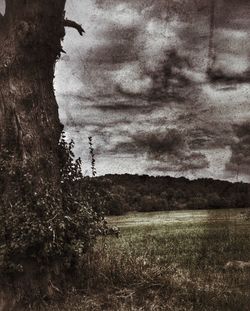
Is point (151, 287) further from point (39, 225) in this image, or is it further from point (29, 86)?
point (29, 86)

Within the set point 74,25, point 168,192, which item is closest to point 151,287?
point 74,25

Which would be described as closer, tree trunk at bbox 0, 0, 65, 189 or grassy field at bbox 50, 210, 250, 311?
grassy field at bbox 50, 210, 250, 311

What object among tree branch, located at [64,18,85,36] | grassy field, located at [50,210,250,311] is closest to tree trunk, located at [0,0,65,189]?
tree branch, located at [64,18,85,36]

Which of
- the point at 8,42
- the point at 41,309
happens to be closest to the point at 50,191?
the point at 41,309

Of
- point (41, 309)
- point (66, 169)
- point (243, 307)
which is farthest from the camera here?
point (66, 169)

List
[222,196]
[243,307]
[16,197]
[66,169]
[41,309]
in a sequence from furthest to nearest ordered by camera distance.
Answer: [222,196] < [66,169] < [16,197] < [41,309] < [243,307]

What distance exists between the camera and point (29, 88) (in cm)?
944

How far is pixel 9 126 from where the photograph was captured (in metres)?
9.30

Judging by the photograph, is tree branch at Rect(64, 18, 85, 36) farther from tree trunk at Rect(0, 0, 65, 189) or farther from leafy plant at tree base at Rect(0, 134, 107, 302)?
leafy plant at tree base at Rect(0, 134, 107, 302)

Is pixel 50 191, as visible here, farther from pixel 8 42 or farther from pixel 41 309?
pixel 8 42

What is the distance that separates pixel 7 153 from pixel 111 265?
9.06 feet

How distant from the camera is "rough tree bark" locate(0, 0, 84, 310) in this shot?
30.5 ft

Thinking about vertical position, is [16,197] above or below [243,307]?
above

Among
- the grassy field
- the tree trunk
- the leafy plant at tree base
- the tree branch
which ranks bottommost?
the grassy field
